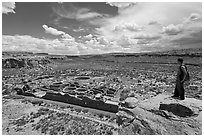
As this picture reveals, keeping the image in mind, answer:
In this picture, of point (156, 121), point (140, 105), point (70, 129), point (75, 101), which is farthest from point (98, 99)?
point (156, 121)

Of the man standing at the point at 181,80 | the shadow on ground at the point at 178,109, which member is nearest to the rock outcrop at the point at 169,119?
the shadow on ground at the point at 178,109

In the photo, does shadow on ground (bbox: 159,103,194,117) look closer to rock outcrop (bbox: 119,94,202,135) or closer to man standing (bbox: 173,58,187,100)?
rock outcrop (bbox: 119,94,202,135)

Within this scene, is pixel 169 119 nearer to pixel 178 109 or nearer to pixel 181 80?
pixel 178 109

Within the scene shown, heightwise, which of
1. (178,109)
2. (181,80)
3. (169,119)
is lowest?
(169,119)

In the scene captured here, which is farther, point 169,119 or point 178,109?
point 178,109

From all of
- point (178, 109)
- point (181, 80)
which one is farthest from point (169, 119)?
point (181, 80)

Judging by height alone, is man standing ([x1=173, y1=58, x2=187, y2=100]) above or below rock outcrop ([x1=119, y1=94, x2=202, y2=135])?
above

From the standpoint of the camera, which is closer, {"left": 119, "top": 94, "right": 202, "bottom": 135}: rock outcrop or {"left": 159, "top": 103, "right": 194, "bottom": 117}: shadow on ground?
{"left": 119, "top": 94, "right": 202, "bottom": 135}: rock outcrop

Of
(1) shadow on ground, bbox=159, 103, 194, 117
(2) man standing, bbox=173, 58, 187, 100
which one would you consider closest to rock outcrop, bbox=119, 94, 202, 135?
(1) shadow on ground, bbox=159, 103, 194, 117

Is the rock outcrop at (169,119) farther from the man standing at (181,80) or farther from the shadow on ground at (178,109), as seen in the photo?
the man standing at (181,80)

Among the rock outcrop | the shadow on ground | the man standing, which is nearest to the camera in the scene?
the rock outcrop


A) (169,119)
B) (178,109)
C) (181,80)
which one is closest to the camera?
(169,119)
